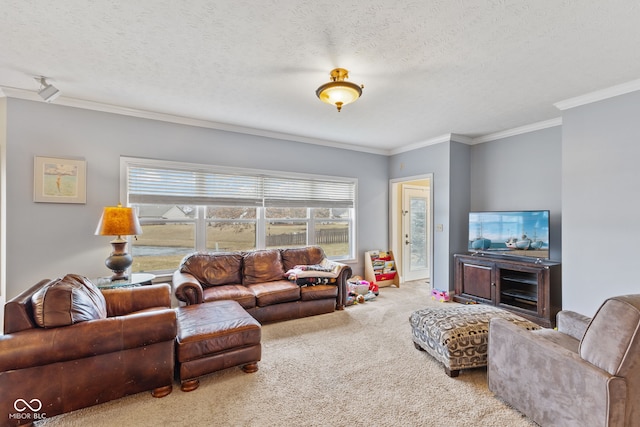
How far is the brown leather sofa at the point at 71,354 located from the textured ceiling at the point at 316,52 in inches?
73.1

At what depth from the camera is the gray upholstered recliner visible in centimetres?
144

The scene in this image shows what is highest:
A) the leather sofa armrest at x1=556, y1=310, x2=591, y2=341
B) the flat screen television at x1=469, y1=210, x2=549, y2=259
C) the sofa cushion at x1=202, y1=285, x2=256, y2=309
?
the flat screen television at x1=469, y1=210, x2=549, y2=259

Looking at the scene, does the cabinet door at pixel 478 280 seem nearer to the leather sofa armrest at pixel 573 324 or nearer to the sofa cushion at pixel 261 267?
the leather sofa armrest at pixel 573 324

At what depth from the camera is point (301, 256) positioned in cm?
455

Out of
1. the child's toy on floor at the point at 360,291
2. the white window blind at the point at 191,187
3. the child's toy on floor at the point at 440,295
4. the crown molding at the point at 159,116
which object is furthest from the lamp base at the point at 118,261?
the child's toy on floor at the point at 440,295

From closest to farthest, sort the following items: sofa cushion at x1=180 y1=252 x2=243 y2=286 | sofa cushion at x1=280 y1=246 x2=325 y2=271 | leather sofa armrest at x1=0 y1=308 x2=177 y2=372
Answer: leather sofa armrest at x1=0 y1=308 x2=177 y2=372, sofa cushion at x1=180 y1=252 x2=243 y2=286, sofa cushion at x1=280 y1=246 x2=325 y2=271

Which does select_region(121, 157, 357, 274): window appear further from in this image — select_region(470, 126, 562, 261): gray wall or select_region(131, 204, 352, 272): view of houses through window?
select_region(470, 126, 562, 261): gray wall

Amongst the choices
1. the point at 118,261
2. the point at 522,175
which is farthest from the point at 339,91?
the point at 522,175

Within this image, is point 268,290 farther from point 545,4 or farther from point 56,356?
point 545,4

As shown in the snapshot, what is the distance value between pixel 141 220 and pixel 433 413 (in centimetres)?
384

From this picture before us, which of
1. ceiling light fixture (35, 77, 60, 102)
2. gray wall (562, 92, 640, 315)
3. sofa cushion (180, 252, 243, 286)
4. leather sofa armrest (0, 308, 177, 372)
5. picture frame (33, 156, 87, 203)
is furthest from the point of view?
sofa cushion (180, 252, 243, 286)

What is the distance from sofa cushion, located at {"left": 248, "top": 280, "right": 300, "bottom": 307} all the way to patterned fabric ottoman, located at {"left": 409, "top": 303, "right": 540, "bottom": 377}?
5.31 ft

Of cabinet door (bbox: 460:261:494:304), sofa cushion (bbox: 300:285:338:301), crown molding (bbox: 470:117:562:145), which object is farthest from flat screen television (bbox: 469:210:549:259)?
sofa cushion (bbox: 300:285:338:301)

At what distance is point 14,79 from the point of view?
2854 millimetres
